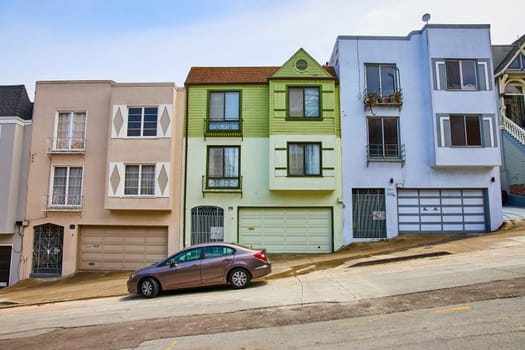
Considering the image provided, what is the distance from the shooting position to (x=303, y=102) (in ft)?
61.9

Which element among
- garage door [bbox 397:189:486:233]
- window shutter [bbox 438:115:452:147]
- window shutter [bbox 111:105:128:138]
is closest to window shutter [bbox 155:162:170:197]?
window shutter [bbox 111:105:128:138]

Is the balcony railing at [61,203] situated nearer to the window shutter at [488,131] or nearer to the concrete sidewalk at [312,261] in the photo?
the concrete sidewalk at [312,261]

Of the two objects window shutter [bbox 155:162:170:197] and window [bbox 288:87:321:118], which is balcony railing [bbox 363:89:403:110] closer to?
window [bbox 288:87:321:118]

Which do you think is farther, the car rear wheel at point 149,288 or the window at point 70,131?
the window at point 70,131

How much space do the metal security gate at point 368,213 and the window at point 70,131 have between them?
46.7 ft

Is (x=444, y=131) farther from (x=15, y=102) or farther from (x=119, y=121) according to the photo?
(x=15, y=102)

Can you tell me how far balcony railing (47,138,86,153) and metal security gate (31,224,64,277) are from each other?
384cm

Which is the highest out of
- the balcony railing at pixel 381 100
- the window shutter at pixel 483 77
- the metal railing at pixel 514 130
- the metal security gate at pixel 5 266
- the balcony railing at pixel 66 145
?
the window shutter at pixel 483 77

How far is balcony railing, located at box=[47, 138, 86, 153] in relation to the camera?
1884 centimetres

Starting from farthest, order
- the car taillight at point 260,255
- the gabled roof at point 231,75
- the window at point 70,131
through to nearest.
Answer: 1. the gabled roof at point 231,75
2. the window at point 70,131
3. the car taillight at point 260,255

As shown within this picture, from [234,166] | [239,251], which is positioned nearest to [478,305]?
[239,251]

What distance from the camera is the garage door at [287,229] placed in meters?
18.3

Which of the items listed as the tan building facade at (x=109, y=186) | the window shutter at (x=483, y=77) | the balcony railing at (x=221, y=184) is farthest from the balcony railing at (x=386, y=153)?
the tan building facade at (x=109, y=186)

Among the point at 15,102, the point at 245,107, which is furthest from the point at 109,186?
the point at 245,107
